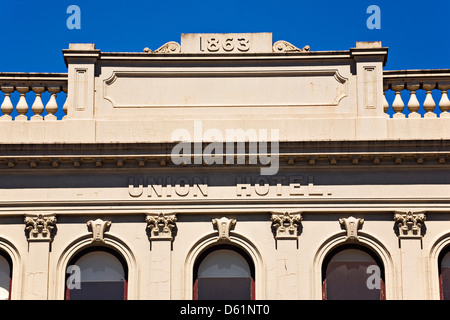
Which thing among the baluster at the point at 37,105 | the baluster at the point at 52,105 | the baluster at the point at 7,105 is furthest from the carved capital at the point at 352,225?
the baluster at the point at 7,105

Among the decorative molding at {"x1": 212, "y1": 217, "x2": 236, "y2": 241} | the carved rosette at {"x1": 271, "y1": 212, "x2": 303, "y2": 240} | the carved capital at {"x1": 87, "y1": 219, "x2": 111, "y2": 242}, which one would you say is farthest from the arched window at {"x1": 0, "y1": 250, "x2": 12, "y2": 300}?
the carved rosette at {"x1": 271, "y1": 212, "x2": 303, "y2": 240}

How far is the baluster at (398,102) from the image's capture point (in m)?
37.1

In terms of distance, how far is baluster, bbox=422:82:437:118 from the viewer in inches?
1458

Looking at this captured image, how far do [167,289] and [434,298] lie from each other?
621cm

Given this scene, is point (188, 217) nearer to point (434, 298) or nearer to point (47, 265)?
point (47, 265)

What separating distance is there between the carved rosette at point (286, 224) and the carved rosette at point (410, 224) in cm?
233

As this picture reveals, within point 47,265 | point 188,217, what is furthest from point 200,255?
point 47,265

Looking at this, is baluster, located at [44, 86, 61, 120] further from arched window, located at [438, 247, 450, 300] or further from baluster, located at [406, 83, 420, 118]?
arched window, located at [438, 247, 450, 300]

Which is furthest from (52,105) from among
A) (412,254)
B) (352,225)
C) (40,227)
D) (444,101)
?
(444,101)

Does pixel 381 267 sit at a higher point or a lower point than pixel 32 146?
lower

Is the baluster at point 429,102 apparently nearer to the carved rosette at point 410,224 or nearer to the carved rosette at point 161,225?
the carved rosette at point 410,224

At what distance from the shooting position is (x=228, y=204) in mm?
36250

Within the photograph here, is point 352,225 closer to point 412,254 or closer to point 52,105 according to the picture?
point 412,254

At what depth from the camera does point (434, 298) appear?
35.4m
